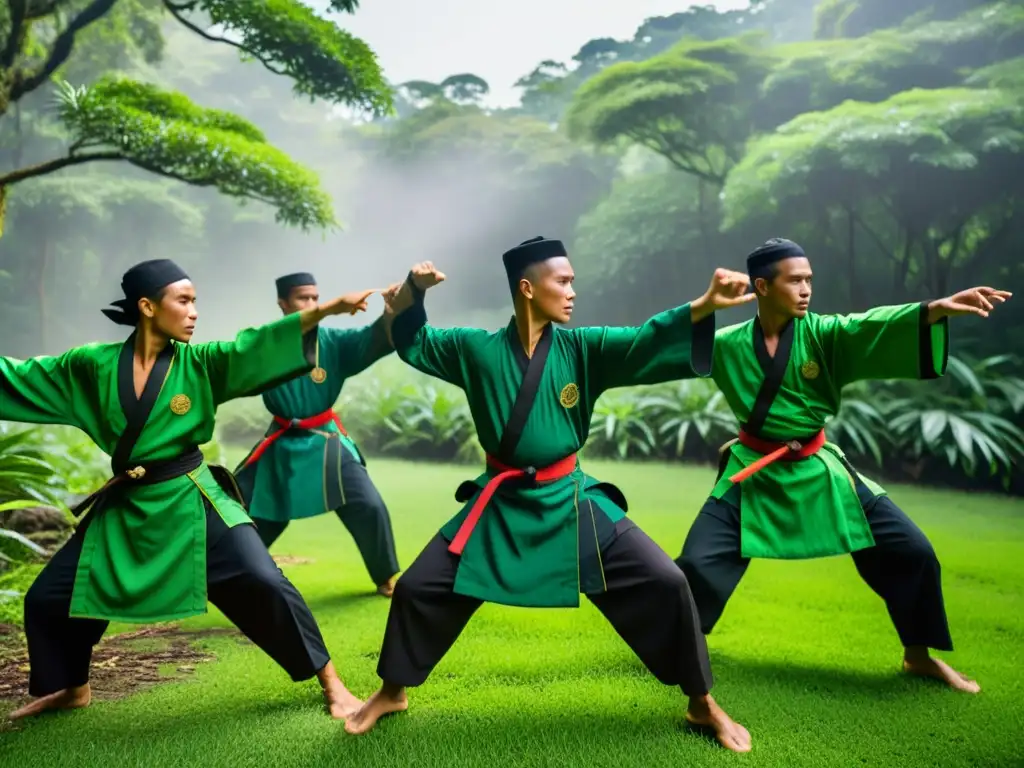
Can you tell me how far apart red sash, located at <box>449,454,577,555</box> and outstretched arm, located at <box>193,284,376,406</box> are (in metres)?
0.67

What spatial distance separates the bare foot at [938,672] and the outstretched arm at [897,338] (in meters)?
0.95

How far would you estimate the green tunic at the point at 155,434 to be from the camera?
2373mm

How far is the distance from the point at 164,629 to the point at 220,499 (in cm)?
143

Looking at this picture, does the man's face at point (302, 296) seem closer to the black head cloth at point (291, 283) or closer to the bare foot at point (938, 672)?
the black head cloth at point (291, 283)

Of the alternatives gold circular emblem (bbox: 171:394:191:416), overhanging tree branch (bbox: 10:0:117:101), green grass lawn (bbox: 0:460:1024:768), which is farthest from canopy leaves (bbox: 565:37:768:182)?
gold circular emblem (bbox: 171:394:191:416)

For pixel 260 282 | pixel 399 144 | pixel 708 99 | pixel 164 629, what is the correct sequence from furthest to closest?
pixel 260 282
pixel 399 144
pixel 708 99
pixel 164 629

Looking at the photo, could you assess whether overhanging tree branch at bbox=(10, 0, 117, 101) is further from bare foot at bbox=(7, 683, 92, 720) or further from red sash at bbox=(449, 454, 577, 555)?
red sash at bbox=(449, 454, 577, 555)

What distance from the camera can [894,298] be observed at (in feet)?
33.2

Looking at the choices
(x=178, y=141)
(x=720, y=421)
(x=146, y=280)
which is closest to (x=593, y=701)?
(x=146, y=280)

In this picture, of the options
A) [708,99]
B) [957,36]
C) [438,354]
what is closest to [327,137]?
[708,99]

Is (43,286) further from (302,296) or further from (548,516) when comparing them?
(548,516)

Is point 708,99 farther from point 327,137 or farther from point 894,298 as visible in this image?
point 327,137

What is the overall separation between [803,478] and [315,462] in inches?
83.2

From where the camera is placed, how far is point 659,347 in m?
2.32
